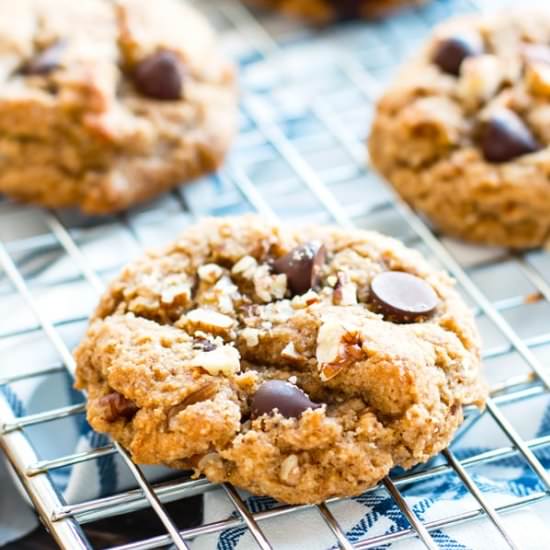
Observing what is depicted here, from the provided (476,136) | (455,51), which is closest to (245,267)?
(476,136)

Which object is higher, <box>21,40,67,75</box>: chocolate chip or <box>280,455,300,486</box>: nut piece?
<box>21,40,67,75</box>: chocolate chip

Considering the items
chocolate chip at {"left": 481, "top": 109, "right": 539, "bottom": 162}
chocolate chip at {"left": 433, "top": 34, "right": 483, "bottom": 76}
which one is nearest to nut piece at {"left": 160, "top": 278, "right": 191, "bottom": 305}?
chocolate chip at {"left": 481, "top": 109, "right": 539, "bottom": 162}

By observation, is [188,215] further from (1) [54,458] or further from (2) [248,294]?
(1) [54,458]

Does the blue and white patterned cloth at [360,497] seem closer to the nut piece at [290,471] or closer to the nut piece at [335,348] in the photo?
the nut piece at [290,471]

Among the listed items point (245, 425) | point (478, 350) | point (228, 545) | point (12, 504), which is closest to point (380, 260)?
point (478, 350)

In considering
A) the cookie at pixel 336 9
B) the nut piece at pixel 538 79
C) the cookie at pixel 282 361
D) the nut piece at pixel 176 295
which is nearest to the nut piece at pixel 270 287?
the cookie at pixel 282 361

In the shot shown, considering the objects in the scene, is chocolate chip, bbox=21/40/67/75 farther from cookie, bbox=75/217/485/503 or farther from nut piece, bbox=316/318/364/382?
nut piece, bbox=316/318/364/382

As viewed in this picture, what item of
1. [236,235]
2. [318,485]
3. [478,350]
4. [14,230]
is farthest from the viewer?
[14,230]
